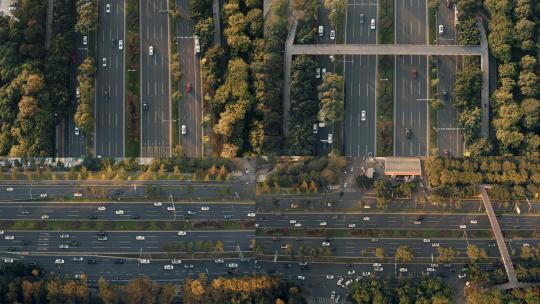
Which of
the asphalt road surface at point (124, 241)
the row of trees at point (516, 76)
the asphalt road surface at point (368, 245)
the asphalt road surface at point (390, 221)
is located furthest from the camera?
the row of trees at point (516, 76)

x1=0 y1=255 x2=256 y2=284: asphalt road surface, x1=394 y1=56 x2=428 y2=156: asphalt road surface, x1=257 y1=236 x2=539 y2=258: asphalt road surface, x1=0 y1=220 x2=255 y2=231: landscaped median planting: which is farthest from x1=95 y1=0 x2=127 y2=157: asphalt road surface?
x1=394 y1=56 x2=428 y2=156: asphalt road surface

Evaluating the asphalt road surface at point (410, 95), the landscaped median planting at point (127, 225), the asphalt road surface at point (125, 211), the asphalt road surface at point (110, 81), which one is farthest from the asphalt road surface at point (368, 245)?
the asphalt road surface at point (110, 81)

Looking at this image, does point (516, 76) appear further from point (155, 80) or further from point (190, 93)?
point (155, 80)

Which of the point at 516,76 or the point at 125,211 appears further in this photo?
the point at 516,76

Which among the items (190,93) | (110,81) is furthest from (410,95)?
(110,81)

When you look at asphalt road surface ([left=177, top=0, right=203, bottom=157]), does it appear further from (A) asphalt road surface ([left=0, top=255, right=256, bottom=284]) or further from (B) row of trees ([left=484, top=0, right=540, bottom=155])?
(B) row of trees ([left=484, top=0, right=540, bottom=155])

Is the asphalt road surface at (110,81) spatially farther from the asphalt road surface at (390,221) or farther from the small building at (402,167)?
the small building at (402,167)

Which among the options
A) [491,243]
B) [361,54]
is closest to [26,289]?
[361,54]
